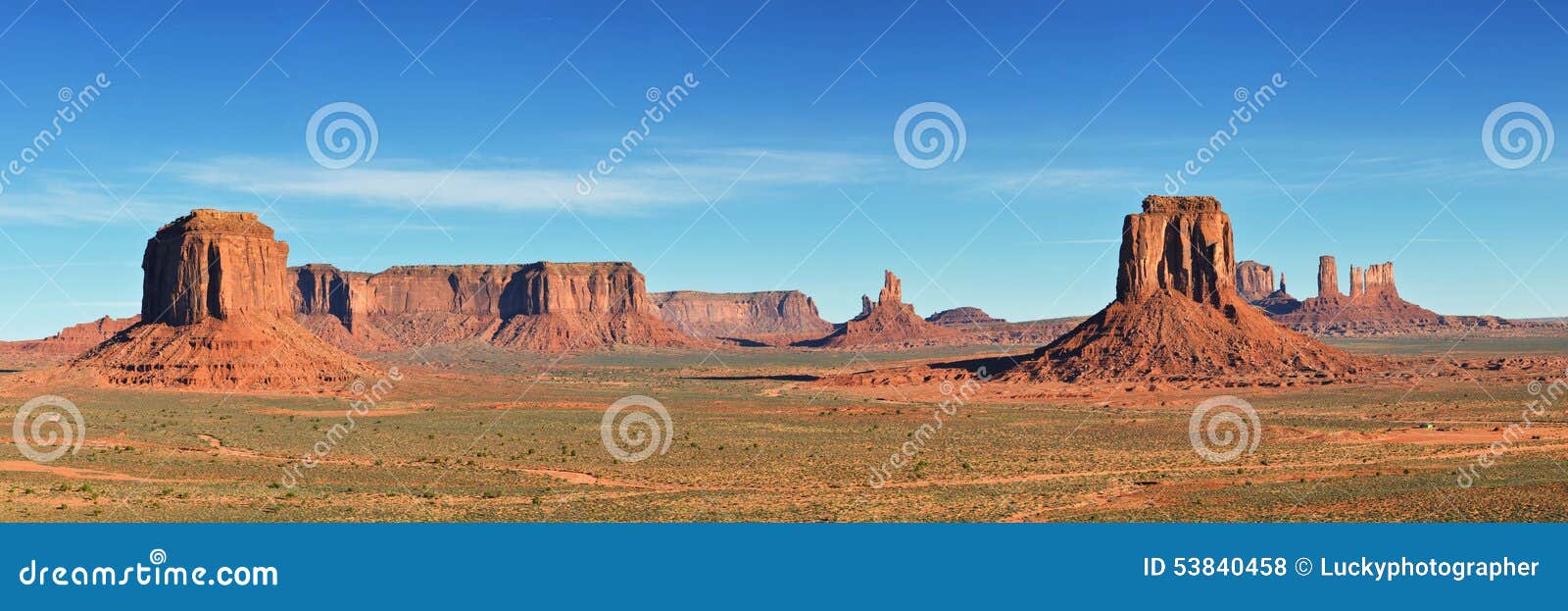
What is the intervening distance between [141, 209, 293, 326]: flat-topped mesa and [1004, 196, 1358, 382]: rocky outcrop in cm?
6134

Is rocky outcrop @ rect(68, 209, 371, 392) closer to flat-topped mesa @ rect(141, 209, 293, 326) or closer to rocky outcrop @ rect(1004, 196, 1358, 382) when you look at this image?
flat-topped mesa @ rect(141, 209, 293, 326)

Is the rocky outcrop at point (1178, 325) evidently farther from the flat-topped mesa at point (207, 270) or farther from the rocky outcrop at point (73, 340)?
the rocky outcrop at point (73, 340)

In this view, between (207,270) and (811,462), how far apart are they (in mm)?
69394

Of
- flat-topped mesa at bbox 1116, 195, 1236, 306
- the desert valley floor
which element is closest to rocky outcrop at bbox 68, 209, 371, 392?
the desert valley floor

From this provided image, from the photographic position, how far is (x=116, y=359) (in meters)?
92.1

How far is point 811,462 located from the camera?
45.1 m

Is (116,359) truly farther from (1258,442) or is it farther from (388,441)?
(1258,442)

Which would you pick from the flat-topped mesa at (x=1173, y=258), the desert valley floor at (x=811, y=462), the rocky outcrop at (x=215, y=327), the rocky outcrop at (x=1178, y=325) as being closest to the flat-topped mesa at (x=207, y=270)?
the rocky outcrop at (x=215, y=327)

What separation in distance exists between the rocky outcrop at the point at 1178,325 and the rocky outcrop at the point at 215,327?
56.1 metres

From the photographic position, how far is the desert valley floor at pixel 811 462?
103ft

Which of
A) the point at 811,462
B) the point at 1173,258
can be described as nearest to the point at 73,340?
the point at 1173,258

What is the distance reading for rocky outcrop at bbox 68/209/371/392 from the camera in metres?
89.7

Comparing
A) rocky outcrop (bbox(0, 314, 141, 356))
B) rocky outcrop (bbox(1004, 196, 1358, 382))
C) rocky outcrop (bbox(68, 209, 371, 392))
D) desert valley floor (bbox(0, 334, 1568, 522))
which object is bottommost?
desert valley floor (bbox(0, 334, 1568, 522))

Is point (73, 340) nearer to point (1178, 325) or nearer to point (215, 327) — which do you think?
point (215, 327)
